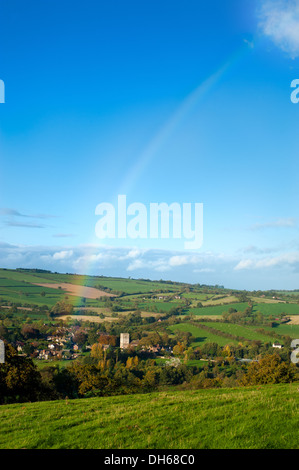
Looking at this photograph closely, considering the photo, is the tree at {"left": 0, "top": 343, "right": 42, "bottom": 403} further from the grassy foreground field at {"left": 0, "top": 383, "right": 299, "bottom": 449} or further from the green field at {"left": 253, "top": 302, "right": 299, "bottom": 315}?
the green field at {"left": 253, "top": 302, "right": 299, "bottom": 315}

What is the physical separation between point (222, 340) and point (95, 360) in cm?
4190

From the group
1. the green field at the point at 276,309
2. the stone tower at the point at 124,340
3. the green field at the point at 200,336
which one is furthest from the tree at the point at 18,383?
the green field at the point at 276,309

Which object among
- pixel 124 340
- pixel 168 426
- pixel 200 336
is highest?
pixel 168 426

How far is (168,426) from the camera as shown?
32.9 ft

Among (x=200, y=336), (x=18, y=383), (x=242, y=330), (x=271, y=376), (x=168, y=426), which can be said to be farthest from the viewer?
(x=242, y=330)

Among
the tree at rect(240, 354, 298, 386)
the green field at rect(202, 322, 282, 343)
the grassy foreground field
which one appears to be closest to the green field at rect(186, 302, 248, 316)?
the green field at rect(202, 322, 282, 343)

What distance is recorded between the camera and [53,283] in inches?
6713

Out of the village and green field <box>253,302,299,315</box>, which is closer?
the village

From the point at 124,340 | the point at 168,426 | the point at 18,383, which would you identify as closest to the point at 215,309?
the point at 124,340

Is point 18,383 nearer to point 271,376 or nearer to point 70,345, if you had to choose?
Answer: point 271,376

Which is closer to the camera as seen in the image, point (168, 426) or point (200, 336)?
point (168, 426)

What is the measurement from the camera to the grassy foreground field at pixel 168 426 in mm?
8680

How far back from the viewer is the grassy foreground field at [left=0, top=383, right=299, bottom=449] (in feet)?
28.5
